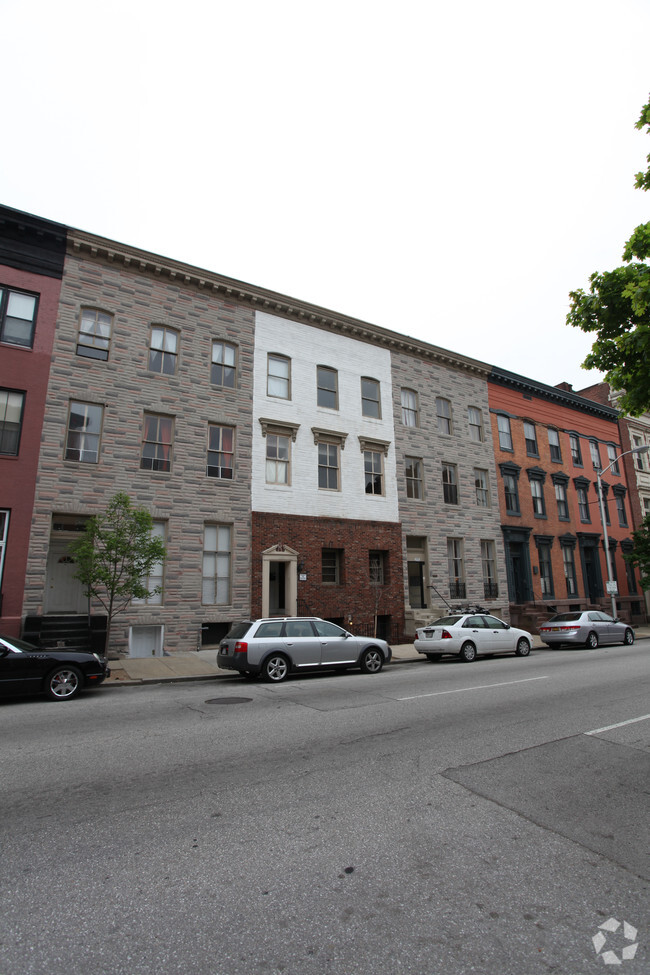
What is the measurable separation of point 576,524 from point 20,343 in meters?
28.8

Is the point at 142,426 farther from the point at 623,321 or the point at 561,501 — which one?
the point at 561,501

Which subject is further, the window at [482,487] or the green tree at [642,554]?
the green tree at [642,554]

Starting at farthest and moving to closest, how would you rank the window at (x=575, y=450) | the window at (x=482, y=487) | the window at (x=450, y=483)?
1. the window at (x=575, y=450)
2. the window at (x=482, y=487)
3. the window at (x=450, y=483)

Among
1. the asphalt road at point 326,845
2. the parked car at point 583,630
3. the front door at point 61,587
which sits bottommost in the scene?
the asphalt road at point 326,845

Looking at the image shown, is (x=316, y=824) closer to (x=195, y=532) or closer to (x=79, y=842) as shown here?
(x=79, y=842)

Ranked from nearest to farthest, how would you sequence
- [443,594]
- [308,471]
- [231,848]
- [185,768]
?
1. [231,848]
2. [185,768]
3. [308,471]
4. [443,594]

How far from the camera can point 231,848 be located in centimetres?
398

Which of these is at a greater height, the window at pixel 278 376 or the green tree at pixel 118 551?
the window at pixel 278 376

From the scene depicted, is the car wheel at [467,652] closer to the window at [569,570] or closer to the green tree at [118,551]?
the green tree at [118,551]

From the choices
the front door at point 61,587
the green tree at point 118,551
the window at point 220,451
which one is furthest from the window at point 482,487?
the front door at point 61,587

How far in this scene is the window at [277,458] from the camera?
805 inches

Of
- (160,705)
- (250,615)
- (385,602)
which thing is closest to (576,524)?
(385,602)

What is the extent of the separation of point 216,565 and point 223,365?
7451 mm

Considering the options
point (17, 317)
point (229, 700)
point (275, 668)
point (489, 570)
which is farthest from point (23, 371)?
point (489, 570)
